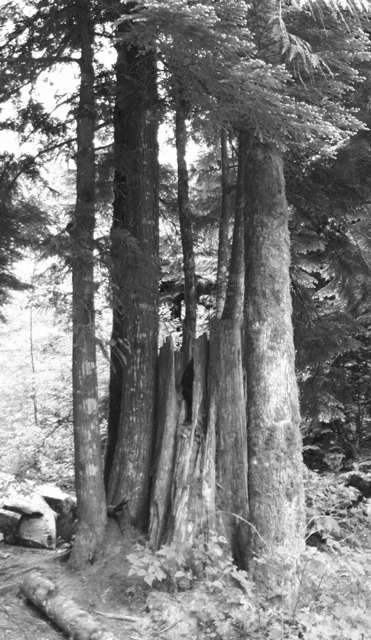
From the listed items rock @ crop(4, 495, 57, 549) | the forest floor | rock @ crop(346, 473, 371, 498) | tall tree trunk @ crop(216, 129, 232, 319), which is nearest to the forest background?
the forest floor

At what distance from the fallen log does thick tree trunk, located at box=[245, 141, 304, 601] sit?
1.66 meters

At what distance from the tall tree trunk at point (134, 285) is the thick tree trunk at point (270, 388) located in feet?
4.30

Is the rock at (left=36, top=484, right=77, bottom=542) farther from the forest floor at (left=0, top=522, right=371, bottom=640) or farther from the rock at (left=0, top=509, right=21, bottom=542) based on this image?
the forest floor at (left=0, top=522, right=371, bottom=640)

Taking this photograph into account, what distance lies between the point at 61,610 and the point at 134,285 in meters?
3.40

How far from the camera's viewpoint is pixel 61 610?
17.2 ft

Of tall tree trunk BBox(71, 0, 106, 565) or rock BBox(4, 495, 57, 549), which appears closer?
tall tree trunk BBox(71, 0, 106, 565)

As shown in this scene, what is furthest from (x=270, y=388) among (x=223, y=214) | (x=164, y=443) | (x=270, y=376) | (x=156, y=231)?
(x=223, y=214)

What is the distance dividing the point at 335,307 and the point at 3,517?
7.06 meters


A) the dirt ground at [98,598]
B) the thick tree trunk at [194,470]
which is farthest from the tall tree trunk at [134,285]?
the dirt ground at [98,598]

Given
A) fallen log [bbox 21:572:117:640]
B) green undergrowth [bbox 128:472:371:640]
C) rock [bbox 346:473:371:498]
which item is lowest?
fallen log [bbox 21:572:117:640]

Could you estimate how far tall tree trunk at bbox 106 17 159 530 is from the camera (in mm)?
6410

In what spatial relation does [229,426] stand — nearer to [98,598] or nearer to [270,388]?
[270,388]

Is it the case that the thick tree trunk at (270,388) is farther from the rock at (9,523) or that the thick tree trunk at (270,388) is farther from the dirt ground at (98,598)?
the rock at (9,523)

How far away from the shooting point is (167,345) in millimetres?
6711
